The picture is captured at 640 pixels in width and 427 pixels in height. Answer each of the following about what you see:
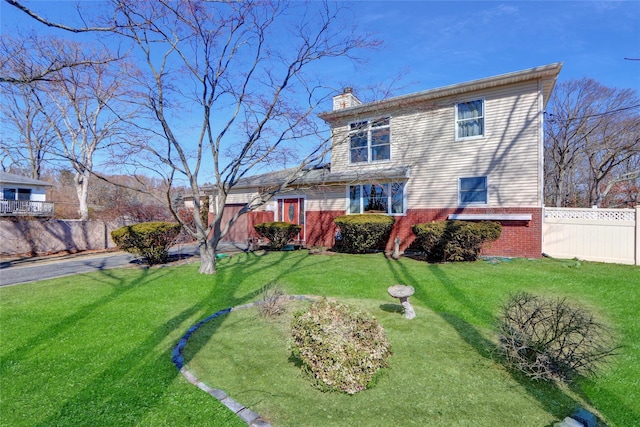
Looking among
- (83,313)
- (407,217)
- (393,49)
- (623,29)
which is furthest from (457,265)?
(623,29)

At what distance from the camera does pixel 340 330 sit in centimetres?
350

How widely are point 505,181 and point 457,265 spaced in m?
3.72

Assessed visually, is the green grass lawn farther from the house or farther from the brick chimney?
the brick chimney

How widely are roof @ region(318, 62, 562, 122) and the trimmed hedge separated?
15.6ft

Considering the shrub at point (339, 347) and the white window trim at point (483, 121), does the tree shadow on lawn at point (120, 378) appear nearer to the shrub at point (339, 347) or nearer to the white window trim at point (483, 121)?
the shrub at point (339, 347)

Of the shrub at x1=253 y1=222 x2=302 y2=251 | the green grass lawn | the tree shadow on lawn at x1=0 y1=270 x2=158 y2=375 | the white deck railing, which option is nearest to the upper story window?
the shrub at x1=253 y1=222 x2=302 y2=251

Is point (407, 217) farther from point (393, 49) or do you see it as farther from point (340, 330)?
point (340, 330)

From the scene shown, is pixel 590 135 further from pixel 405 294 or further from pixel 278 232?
pixel 405 294

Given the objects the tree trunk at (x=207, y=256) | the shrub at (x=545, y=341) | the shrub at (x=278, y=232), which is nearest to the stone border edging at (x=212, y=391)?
the shrub at (x=545, y=341)

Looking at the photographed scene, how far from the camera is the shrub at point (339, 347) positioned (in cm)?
318

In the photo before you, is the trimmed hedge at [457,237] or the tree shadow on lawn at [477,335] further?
the trimmed hedge at [457,237]

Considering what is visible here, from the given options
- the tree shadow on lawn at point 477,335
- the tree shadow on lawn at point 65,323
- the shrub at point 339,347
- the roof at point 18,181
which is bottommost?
the tree shadow on lawn at point 65,323

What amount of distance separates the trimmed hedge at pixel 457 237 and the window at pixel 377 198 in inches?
105

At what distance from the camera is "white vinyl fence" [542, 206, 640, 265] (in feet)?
30.6
